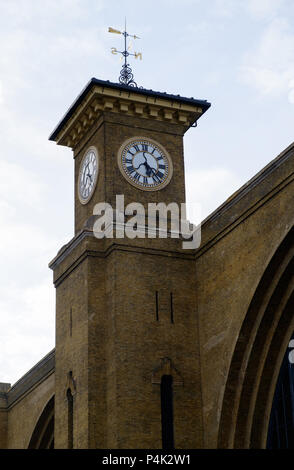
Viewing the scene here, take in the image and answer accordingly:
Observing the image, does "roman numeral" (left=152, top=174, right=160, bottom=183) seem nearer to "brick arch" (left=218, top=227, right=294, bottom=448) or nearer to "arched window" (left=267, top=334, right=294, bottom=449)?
"brick arch" (left=218, top=227, right=294, bottom=448)

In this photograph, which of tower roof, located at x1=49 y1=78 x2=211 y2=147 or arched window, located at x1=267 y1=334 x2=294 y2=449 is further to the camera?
tower roof, located at x1=49 y1=78 x2=211 y2=147

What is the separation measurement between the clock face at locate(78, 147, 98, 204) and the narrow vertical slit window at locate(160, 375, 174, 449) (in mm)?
7727

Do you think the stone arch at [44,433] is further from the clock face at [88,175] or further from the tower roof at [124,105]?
the tower roof at [124,105]

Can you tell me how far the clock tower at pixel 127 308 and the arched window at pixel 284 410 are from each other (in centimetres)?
264

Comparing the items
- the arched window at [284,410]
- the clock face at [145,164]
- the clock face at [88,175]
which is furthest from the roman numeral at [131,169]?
the arched window at [284,410]

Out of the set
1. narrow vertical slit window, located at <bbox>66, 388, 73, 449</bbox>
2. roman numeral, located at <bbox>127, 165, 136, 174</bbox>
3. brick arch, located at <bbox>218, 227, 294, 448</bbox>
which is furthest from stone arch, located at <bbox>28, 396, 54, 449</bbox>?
brick arch, located at <bbox>218, 227, 294, 448</bbox>

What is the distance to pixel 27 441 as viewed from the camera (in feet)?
138

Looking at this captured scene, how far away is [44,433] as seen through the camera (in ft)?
136

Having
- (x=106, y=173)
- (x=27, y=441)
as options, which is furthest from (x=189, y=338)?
(x=27, y=441)

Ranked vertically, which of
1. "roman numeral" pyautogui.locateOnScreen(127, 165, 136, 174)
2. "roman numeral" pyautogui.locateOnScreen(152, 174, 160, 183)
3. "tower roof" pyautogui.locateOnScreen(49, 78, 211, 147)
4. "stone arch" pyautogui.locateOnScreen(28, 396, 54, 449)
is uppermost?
"tower roof" pyautogui.locateOnScreen(49, 78, 211, 147)

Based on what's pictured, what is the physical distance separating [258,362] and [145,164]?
8884 millimetres

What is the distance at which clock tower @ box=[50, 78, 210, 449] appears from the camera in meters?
28.8

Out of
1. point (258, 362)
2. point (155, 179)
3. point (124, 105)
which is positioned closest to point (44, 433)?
point (155, 179)
